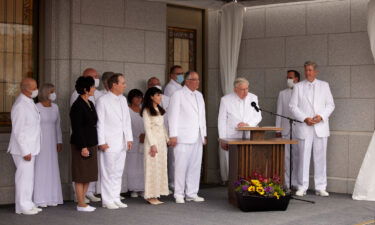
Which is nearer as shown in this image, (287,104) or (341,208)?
(341,208)

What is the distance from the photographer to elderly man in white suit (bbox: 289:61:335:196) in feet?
33.8

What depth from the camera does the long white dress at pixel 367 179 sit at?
9875mm

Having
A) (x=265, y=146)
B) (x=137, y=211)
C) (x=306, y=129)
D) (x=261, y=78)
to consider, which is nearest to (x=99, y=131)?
(x=137, y=211)

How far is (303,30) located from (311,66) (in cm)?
126

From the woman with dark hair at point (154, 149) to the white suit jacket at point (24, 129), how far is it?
5.03 feet

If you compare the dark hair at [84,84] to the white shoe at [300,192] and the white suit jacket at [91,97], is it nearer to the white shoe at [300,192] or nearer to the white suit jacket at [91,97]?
the white suit jacket at [91,97]

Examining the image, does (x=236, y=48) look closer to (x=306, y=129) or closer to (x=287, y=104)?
(x=287, y=104)

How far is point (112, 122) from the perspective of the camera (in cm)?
891

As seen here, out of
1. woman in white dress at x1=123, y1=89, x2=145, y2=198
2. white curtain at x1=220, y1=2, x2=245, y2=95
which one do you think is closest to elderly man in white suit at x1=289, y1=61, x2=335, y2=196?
white curtain at x1=220, y1=2, x2=245, y2=95

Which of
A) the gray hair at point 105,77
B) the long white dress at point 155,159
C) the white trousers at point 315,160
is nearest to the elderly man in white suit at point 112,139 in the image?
the long white dress at point 155,159

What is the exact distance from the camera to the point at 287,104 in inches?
436

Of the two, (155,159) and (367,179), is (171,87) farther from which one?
(367,179)

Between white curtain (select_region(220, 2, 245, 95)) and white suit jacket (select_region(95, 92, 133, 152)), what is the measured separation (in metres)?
3.26

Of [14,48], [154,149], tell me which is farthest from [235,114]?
[14,48]
